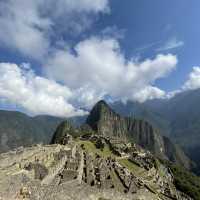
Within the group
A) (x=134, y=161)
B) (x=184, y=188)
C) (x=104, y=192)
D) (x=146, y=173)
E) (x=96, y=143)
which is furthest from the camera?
(x=96, y=143)

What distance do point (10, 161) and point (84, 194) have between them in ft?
88.7

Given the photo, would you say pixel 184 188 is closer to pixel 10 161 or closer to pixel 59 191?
pixel 10 161

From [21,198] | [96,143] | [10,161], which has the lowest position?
[21,198]

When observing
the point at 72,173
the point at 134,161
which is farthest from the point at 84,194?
the point at 134,161

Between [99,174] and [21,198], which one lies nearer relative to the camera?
[21,198]

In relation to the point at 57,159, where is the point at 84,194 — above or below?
below

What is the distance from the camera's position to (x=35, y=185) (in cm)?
2805

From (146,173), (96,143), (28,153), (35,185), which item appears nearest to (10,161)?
(28,153)

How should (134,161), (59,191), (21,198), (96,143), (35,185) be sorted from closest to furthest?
(21,198)
(35,185)
(59,191)
(134,161)
(96,143)

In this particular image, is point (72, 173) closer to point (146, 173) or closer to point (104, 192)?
point (104, 192)

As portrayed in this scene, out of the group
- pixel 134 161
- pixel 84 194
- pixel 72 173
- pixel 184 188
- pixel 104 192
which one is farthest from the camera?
pixel 184 188

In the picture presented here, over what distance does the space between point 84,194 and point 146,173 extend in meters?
64.2

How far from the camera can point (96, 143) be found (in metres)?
130

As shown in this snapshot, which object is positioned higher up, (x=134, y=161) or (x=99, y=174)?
(x=134, y=161)
